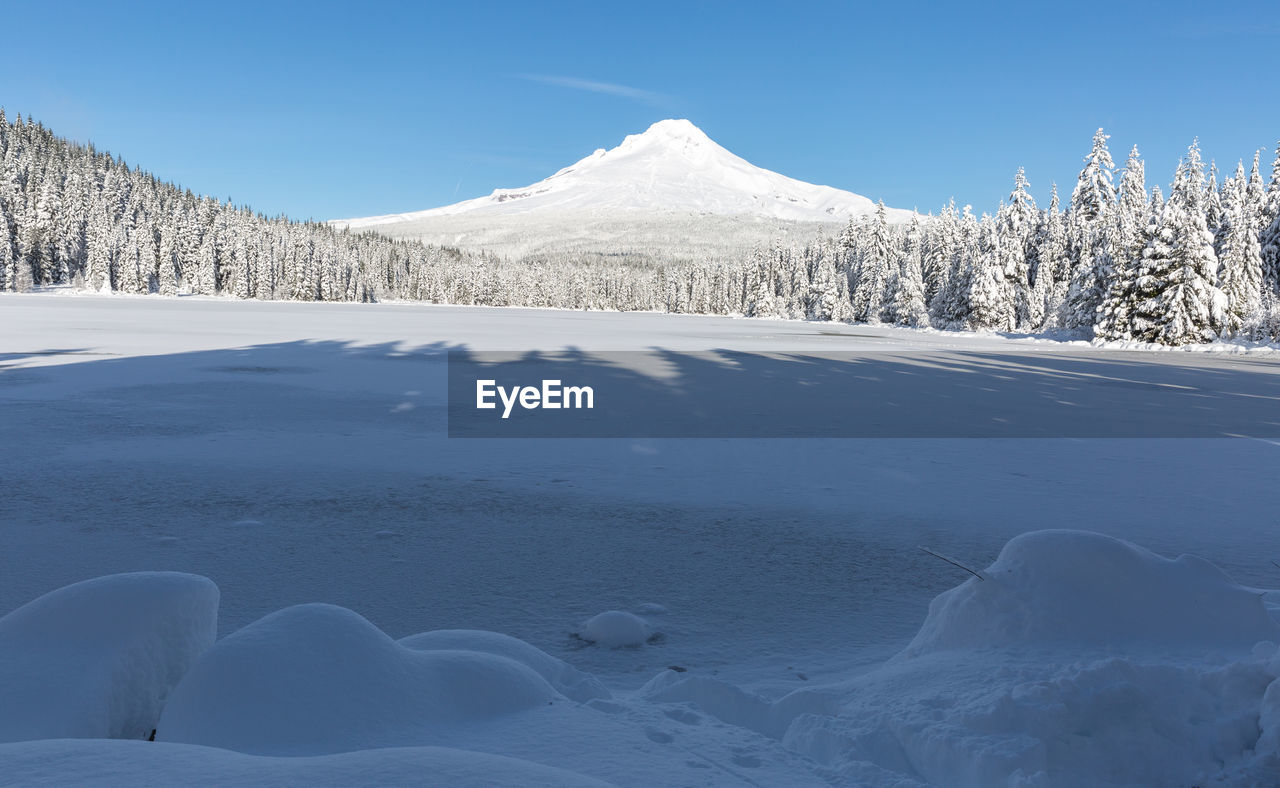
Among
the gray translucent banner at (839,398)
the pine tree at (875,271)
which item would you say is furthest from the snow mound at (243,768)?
the pine tree at (875,271)

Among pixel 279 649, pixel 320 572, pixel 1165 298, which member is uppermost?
pixel 1165 298

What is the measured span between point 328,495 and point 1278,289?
53.2 m

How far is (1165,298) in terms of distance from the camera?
32594 millimetres

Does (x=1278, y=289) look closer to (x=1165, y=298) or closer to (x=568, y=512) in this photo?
(x=1165, y=298)

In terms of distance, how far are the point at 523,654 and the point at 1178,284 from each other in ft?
123

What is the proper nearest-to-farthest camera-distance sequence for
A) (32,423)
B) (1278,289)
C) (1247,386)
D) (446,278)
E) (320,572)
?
(320,572)
(32,423)
(1247,386)
(1278,289)
(446,278)

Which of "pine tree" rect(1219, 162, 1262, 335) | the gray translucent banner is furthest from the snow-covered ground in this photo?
"pine tree" rect(1219, 162, 1262, 335)

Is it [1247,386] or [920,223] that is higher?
[920,223]

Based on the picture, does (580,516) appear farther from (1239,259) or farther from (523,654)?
(1239,259)

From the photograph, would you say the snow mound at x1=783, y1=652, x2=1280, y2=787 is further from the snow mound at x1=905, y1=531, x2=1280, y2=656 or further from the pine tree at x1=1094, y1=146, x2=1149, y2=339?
the pine tree at x1=1094, y1=146, x2=1149, y2=339

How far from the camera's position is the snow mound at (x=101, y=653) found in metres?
A: 2.04

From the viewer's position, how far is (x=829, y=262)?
79.4 m

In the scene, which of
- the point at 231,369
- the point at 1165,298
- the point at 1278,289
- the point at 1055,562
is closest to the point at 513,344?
the point at 231,369

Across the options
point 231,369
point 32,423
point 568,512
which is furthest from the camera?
point 231,369
